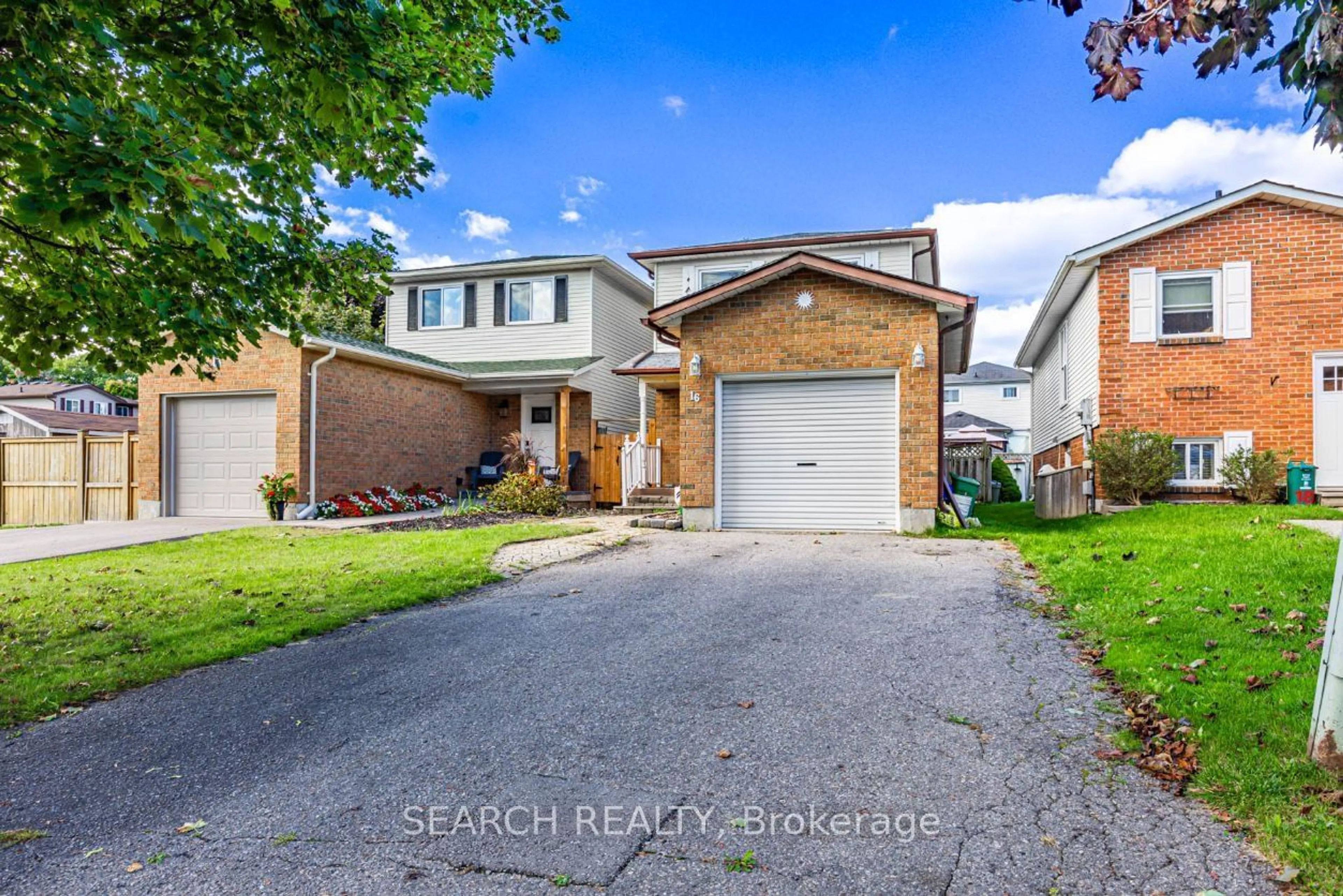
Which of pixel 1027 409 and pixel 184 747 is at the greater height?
pixel 1027 409

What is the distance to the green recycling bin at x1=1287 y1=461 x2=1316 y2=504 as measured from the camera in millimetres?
11734

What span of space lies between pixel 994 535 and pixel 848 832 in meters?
8.78

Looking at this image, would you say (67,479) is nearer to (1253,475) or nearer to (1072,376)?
(1072,376)

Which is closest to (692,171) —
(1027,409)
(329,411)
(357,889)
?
(329,411)

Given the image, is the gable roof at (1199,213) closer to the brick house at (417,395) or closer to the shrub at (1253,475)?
the shrub at (1253,475)

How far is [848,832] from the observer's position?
2658mm

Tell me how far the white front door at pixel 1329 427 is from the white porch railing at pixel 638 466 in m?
11.7

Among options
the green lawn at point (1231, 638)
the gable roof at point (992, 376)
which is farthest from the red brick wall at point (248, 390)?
the gable roof at point (992, 376)

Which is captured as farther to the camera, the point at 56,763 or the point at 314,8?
the point at 314,8

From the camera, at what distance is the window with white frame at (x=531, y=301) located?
778 inches

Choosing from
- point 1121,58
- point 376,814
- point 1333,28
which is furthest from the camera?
point 376,814

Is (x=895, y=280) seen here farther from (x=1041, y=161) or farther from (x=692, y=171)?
(x=692, y=171)

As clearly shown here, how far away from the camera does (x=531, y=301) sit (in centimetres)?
1998

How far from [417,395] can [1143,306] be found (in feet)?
49.3
